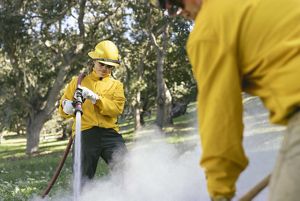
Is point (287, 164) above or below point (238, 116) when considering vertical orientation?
below

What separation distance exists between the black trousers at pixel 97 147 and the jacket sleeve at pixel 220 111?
3.63 m

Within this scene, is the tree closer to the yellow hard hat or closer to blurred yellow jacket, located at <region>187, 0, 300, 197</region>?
the yellow hard hat

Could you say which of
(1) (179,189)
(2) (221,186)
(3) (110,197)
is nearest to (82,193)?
(3) (110,197)

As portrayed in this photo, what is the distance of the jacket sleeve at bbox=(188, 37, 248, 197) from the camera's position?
6.37 feet

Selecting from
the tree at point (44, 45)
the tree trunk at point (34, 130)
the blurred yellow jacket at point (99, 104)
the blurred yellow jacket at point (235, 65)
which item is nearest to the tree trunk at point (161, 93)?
the tree at point (44, 45)

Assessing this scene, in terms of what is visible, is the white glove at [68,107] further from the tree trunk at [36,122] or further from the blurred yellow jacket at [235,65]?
the tree trunk at [36,122]

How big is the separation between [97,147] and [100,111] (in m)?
0.38

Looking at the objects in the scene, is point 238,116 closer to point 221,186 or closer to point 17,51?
point 221,186

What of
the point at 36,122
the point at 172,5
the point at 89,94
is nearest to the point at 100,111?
the point at 89,94

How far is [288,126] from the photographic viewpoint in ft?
6.41

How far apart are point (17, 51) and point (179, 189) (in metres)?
16.3

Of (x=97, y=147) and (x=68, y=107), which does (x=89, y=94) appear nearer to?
(x=68, y=107)

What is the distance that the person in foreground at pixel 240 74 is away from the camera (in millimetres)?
1898

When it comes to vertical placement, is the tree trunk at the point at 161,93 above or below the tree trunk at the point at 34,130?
above
